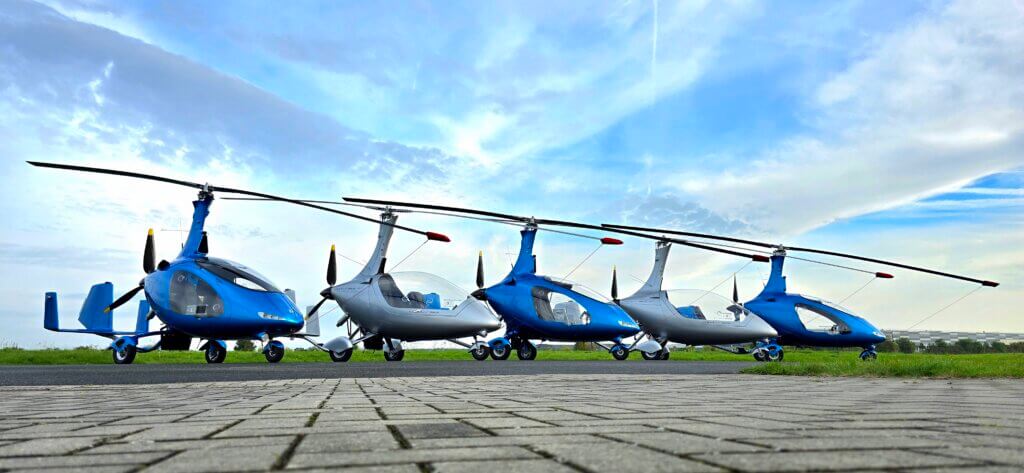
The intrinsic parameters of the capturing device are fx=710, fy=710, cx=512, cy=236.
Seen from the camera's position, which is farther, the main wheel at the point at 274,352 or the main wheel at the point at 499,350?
the main wheel at the point at 499,350

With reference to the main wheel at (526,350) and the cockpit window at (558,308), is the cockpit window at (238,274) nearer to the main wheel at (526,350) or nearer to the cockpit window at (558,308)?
the main wheel at (526,350)

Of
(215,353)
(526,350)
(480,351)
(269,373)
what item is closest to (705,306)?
(526,350)

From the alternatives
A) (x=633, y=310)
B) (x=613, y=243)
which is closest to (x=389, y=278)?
(x=613, y=243)

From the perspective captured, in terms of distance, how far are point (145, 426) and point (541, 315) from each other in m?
20.5

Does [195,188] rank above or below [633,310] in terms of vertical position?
above

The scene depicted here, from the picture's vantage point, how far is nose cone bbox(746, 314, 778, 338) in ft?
90.2

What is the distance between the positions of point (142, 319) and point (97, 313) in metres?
1.53

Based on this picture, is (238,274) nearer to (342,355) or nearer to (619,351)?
(342,355)

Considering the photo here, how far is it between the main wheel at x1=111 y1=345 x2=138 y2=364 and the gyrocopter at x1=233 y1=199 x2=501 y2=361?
5.54 meters

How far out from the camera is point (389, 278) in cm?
2264

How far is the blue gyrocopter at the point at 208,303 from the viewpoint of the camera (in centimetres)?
1986

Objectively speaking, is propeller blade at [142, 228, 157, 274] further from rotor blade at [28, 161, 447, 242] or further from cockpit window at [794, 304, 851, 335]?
cockpit window at [794, 304, 851, 335]

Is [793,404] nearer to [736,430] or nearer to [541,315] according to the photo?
[736,430]

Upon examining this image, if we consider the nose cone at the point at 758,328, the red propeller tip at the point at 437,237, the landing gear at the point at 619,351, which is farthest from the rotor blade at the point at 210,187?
the nose cone at the point at 758,328
